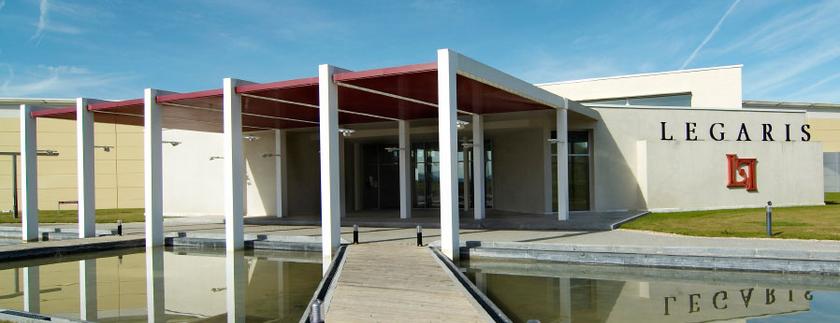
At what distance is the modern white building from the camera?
13.8m

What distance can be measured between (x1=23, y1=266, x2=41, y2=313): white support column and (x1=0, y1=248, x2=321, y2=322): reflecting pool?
1 cm

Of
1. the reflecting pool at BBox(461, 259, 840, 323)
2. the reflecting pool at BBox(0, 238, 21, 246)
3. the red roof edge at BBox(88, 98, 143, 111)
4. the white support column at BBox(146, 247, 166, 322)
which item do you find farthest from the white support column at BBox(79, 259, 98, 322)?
the reflecting pool at BBox(461, 259, 840, 323)

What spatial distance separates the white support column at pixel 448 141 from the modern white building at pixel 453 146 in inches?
1.2

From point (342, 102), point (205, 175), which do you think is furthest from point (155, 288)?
point (205, 175)

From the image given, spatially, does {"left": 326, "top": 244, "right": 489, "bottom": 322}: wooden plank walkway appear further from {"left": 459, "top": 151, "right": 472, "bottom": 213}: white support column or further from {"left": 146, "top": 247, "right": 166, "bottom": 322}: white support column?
{"left": 459, "top": 151, "right": 472, "bottom": 213}: white support column

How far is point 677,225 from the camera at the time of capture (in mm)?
16938

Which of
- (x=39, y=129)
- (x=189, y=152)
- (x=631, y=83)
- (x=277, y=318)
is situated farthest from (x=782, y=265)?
(x=39, y=129)

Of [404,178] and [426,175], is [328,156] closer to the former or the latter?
[404,178]

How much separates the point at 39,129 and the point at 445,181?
29.5m

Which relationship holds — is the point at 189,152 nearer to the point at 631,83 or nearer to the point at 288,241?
the point at 288,241

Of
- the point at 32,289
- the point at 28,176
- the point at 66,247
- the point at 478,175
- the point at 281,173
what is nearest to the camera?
the point at 32,289

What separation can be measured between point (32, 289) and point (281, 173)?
13745 millimetres

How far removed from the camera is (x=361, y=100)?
16.5 m

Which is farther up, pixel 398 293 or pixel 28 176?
pixel 28 176
